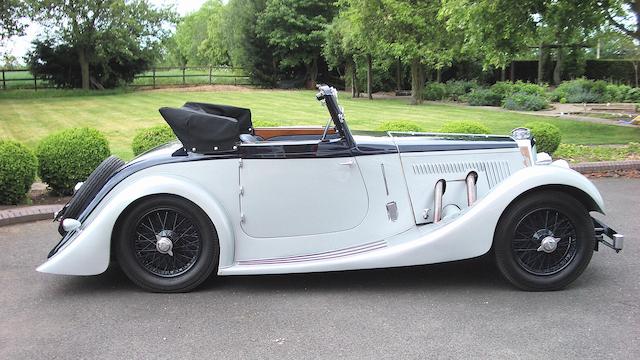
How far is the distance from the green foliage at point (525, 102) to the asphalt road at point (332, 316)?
693 inches

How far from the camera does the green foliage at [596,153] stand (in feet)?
31.5

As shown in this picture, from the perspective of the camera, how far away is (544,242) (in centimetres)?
397

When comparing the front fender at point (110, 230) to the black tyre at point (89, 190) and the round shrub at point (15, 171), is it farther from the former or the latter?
the round shrub at point (15, 171)

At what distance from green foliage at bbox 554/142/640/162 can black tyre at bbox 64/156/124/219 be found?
749 cm

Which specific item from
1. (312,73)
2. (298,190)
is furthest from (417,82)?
(298,190)

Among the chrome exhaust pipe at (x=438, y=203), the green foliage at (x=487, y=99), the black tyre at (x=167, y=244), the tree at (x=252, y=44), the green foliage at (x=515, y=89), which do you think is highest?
Result: the tree at (x=252, y=44)

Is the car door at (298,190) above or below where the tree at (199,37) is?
below

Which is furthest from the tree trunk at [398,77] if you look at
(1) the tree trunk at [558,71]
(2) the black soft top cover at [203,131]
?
(2) the black soft top cover at [203,131]

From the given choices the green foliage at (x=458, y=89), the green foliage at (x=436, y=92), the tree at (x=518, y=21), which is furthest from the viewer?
the green foliage at (x=436, y=92)

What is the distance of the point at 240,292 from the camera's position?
414 centimetres

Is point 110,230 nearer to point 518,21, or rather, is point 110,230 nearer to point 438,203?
point 438,203

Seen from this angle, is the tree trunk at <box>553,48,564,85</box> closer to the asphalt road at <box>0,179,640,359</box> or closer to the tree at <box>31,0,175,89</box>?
the tree at <box>31,0,175,89</box>

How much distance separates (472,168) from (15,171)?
201 inches

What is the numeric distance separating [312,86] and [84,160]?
32.6 m
